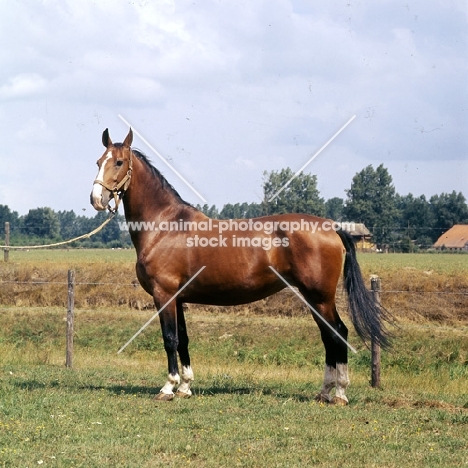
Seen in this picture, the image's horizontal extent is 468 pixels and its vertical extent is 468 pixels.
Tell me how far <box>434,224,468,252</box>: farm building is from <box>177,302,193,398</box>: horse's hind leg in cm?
3220

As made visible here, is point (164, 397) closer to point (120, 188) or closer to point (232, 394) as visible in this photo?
point (232, 394)

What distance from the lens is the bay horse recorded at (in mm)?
8047

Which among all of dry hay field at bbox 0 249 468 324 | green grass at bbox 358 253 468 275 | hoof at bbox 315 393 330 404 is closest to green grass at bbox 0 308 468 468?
hoof at bbox 315 393 330 404

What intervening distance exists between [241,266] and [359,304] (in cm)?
154

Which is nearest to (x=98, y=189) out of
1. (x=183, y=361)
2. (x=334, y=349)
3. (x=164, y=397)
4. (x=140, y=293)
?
(x=183, y=361)

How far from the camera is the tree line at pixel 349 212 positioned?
27.7 metres

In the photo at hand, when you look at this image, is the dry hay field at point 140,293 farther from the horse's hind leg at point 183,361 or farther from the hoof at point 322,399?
the hoof at point 322,399

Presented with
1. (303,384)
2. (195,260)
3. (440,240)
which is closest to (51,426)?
(195,260)

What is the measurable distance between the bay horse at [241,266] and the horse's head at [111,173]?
0.04 feet

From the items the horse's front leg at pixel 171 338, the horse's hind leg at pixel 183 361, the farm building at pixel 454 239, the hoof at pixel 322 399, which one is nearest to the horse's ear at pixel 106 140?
the horse's front leg at pixel 171 338

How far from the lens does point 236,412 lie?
7223mm

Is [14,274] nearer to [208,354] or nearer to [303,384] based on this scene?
[208,354]

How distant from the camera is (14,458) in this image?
5262 mm

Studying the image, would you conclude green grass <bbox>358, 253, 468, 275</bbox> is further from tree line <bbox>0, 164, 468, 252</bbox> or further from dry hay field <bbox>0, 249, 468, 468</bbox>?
dry hay field <bbox>0, 249, 468, 468</bbox>
